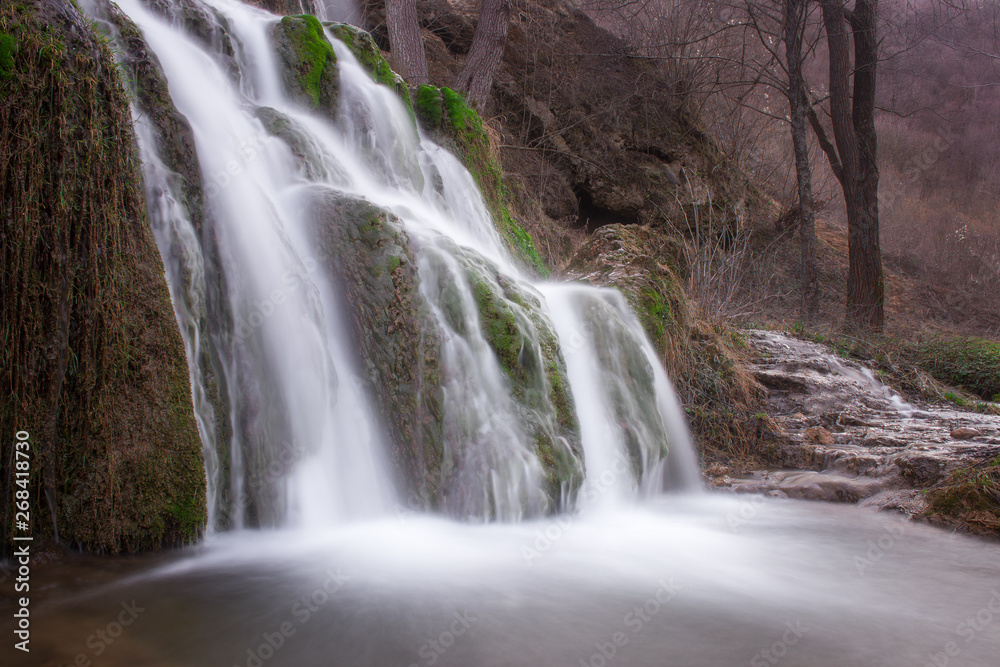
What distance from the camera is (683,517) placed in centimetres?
464

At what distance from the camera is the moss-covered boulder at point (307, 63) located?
20.9 ft

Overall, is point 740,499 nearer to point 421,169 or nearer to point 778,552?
point 778,552

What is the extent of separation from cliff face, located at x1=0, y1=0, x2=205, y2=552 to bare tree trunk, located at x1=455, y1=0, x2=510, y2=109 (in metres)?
7.81

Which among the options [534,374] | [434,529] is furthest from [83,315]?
[534,374]

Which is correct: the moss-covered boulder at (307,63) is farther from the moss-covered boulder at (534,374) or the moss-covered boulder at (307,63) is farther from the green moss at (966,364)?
the green moss at (966,364)

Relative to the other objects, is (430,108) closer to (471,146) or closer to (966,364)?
(471,146)

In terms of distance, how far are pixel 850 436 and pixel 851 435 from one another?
0.04 meters

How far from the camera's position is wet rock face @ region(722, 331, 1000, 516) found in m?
4.88

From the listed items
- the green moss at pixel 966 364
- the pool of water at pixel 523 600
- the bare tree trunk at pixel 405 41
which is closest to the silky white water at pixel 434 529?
the pool of water at pixel 523 600

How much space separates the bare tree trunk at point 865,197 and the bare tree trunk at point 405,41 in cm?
797

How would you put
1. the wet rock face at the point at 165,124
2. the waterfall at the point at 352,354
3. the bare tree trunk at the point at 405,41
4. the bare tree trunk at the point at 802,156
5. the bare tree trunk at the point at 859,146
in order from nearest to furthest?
A: the waterfall at the point at 352,354 < the wet rock face at the point at 165,124 < the bare tree trunk at the point at 405,41 < the bare tree trunk at the point at 802,156 < the bare tree trunk at the point at 859,146

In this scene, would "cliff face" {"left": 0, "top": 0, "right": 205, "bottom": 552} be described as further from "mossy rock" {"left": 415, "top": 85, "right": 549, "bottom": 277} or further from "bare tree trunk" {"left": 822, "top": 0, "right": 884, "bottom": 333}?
"bare tree trunk" {"left": 822, "top": 0, "right": 884, "bottom": 333}

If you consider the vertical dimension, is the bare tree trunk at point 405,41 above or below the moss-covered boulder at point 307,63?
above

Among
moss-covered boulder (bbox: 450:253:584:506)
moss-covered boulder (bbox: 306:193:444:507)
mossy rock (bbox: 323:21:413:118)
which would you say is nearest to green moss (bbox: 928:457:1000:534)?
moss-covered boulder (bbox: 450:253:584:506)
